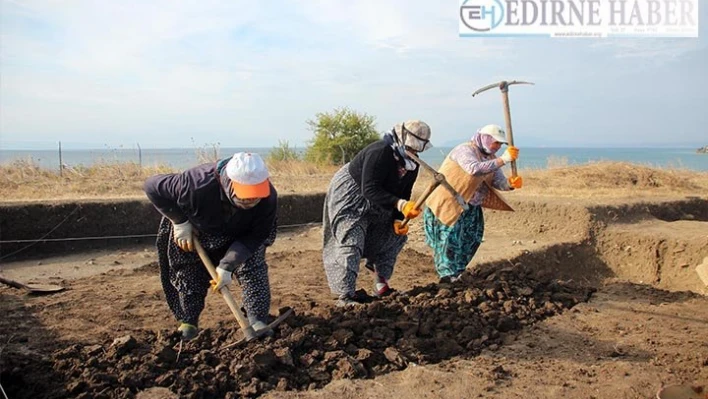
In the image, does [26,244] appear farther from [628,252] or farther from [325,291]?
[628,252]

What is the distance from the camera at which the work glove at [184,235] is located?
3.42 m

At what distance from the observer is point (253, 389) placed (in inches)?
118

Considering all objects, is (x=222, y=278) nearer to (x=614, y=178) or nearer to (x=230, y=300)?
(x=230, y=300)

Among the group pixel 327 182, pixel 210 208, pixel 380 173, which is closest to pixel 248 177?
pixel 210 208

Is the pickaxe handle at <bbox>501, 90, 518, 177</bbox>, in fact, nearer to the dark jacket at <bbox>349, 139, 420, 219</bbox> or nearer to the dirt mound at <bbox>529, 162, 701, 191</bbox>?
the dark jacket at <bbox>349, 139, 420, 219</bbox>

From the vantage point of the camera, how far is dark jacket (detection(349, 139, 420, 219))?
4195 mm

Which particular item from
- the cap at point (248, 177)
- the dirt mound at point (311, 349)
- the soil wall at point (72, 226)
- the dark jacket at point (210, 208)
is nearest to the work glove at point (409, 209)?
the dirt mound at point (311, 349)

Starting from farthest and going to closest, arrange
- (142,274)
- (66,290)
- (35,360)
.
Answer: (142,274), (66,290), (35,360)

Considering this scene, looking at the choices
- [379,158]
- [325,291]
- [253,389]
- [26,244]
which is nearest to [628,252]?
[325,291]

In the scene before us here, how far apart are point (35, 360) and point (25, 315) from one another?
4.89ft

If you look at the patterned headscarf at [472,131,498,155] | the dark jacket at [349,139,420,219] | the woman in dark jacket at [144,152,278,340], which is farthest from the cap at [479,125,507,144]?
the woman in dark jacket at [144,152,278,340]

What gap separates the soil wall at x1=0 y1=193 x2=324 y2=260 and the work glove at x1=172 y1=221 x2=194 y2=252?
5.23 metres

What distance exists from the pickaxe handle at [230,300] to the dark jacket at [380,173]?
4.16 feet

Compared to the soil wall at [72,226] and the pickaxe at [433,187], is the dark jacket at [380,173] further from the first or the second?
the soil wall at [72,226]
